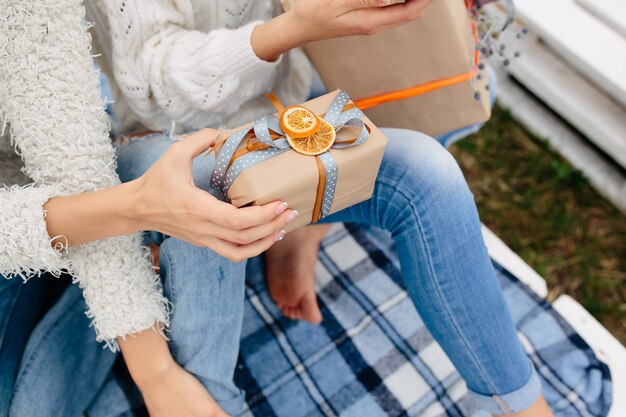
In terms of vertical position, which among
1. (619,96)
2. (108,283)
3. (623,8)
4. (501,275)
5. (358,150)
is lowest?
(501,275)

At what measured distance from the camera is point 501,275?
1150 mm

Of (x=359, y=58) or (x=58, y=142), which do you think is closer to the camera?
(x=58, y=142)

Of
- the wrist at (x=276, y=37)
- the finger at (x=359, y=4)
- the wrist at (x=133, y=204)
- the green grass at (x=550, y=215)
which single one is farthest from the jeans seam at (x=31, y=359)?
the green grass at (x=550, y=215)

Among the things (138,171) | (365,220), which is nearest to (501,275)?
(365,220)

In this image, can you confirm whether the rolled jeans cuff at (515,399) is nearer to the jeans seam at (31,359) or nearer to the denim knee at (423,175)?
the denim knee at (423,175)

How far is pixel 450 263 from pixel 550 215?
2.33ft

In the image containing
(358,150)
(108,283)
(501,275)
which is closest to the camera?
(358,150)

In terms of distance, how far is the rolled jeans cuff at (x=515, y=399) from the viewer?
0.81 metres

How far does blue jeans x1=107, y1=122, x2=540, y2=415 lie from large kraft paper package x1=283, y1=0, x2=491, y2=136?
8 centimetres

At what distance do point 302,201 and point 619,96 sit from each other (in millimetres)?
869

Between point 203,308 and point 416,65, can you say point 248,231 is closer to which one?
point 203,308

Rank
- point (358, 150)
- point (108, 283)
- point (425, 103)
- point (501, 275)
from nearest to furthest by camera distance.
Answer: point (358, 150) < point (108, 283) < point (425, 103) < point (501, 275)

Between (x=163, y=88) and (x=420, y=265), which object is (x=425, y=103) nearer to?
(x=420, y=265)

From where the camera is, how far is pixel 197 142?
644mm
